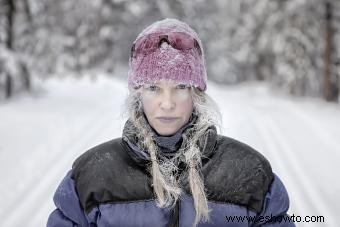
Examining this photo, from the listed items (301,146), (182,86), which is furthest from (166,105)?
(301,146)

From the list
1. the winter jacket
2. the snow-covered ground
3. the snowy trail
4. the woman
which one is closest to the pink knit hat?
the woman

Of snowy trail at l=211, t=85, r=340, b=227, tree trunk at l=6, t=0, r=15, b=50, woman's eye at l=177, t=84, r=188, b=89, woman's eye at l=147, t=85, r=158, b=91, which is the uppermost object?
tree trunk at l=6, t=0, r=15, b=50

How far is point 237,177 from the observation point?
258 cm

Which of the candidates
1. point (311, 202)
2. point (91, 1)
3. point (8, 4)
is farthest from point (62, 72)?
point (311, 202)

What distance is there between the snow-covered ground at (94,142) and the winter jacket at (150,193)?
1.81 feet

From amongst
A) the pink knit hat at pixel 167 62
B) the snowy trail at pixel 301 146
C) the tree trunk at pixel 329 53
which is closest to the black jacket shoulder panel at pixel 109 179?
the pink knit hat at pixel 167 62

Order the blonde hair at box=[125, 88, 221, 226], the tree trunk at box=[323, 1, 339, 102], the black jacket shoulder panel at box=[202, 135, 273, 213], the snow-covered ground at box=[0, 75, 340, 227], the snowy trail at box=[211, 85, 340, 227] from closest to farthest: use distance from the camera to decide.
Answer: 1. the blonde hair at box=[125, 88, 221, 226]
2. the black jacket shoulder panel at box=[202, 135, 273, 213]
3. the snow-covered ground at box=[0, 75, 340, 227]
4. the snowy trail at box=[211, 85, 340, 227]
5. the tree trunk at box=[323, 1, 339, 102]

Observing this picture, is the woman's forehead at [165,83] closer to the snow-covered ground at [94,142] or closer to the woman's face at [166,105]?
the woman's face at [166,105]

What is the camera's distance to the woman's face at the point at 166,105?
2.52 m

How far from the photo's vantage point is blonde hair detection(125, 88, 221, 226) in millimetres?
2432

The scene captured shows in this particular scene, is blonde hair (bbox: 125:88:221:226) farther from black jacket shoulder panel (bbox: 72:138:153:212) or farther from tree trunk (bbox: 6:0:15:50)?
tree trunk (bbox: 6:0:15:50)

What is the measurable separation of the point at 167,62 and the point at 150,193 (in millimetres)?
816

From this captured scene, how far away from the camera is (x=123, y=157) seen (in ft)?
8.57

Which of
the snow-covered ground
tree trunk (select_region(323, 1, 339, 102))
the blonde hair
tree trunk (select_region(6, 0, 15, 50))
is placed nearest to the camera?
the blonde hair
